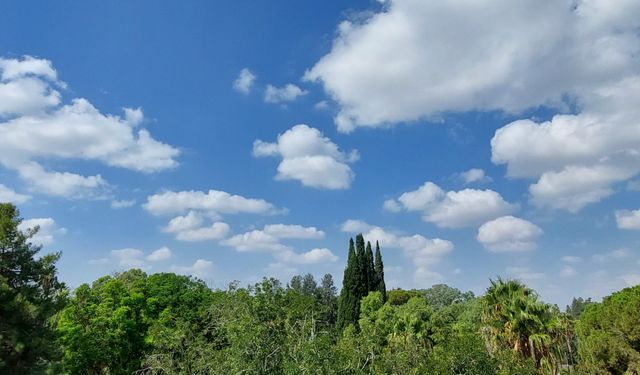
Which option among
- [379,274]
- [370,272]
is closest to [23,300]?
[370,272]

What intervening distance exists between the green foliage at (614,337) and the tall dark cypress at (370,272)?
29549 millimetres

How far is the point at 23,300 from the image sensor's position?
15.5m


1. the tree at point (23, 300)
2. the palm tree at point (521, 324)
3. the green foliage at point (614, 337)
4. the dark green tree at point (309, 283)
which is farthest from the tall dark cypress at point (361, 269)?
the dark green tree at point (309, 283)

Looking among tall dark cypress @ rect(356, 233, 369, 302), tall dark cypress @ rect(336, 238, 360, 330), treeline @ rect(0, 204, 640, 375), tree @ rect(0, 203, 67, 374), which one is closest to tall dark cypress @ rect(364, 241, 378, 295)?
tall dark cypress @ rect(356, 233, 369, 302)

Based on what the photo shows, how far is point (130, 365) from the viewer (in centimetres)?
2759

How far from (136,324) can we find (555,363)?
2129 centimetres

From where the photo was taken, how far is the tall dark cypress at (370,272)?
49.7m

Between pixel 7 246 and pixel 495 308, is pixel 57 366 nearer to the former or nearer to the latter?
pixel 7 246

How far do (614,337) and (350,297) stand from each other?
30538 millimetres

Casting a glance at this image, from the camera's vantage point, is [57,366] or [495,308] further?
[495,308]

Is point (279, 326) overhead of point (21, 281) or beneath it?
beneath

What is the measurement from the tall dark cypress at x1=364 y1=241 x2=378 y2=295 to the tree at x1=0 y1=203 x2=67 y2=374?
35.1 metres

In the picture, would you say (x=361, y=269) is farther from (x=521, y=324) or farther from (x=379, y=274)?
(x=521, y=324)

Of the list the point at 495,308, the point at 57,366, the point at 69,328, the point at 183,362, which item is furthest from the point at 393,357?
the point at 69,328
